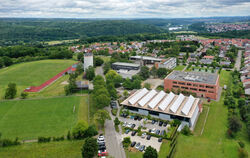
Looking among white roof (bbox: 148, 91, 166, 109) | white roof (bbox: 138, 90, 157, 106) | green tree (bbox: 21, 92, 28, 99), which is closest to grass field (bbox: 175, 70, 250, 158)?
white roof (bbox: 148, 91, 166, 109)

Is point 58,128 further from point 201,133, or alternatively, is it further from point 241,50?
point 241,50

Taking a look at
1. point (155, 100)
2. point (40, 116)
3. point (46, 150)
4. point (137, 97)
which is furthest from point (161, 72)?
point (46, 150)

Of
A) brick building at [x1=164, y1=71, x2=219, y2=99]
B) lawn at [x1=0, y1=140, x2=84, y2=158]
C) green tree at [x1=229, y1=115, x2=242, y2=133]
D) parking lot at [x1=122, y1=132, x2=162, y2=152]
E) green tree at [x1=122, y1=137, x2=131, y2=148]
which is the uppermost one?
brick building at [x1=164, y1=71, x2=219, y2=99]

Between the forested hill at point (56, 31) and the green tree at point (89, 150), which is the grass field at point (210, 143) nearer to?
the green tree at point (89, 150)

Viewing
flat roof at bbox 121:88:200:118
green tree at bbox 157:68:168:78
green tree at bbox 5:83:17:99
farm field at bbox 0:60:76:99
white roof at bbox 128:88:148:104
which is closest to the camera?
flat roof at bbox 121:88:200:118

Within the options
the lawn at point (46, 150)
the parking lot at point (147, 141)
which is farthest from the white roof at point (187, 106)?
the lawn at point (46, 150)

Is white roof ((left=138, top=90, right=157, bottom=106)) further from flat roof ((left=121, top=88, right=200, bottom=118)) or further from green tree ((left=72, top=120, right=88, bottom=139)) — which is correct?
green tree ((left=72, top=120, right=88, bottom=139))
